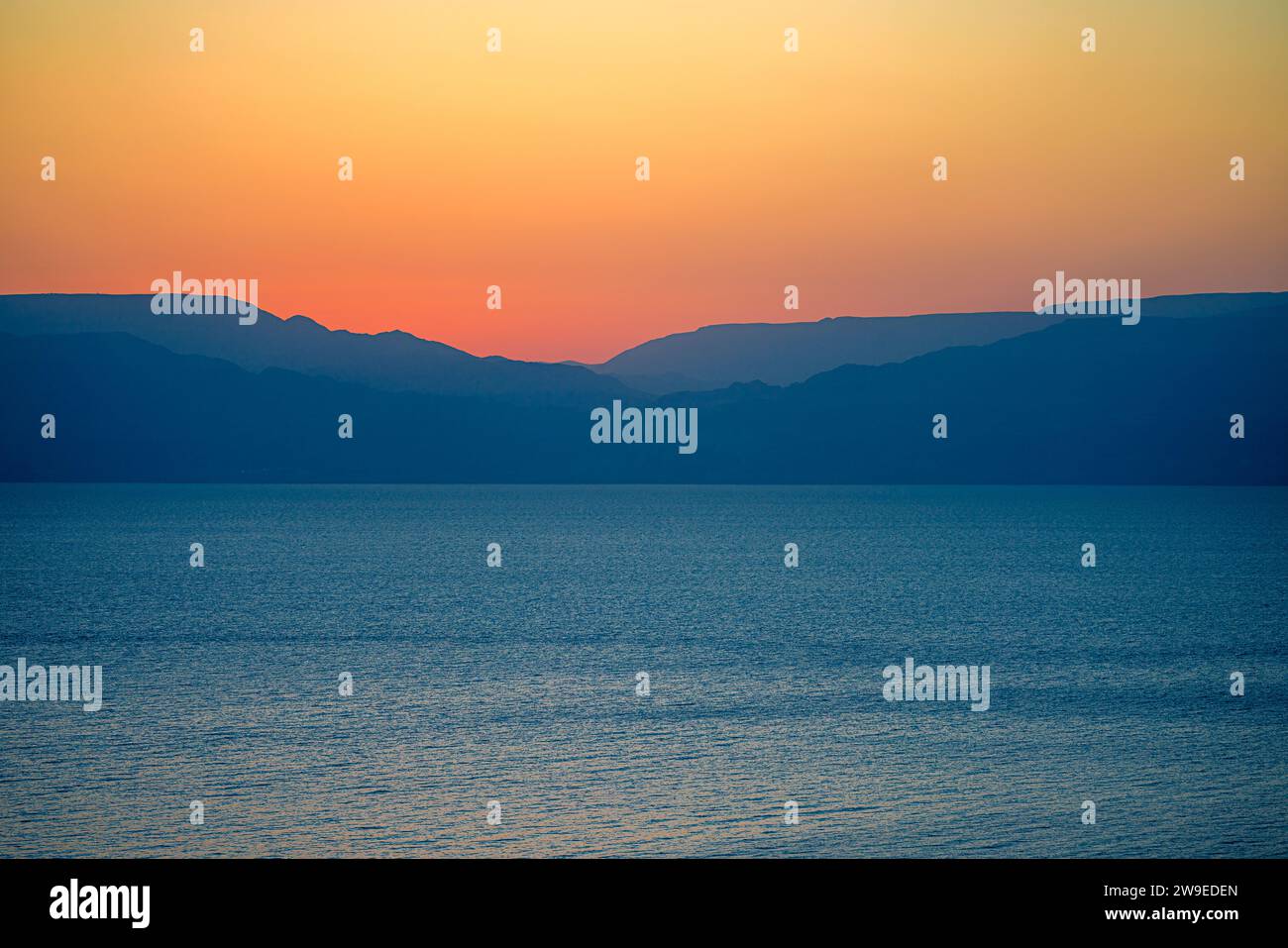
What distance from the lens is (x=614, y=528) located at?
620ft

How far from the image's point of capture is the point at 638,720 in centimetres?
4716

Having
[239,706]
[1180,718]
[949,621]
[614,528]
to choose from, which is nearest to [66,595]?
[239,706]

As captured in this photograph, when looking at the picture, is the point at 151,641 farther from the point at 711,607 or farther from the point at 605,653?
the point at 711,607

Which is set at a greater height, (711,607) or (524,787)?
(711,607)

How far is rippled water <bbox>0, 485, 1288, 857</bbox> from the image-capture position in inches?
1326

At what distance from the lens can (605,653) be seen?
6506cm

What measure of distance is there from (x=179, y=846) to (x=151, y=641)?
134ft

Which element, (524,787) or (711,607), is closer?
(524,787)

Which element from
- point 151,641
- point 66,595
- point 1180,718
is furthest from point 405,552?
point 1180,718

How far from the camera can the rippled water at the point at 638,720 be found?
111 ft

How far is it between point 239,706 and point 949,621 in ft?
149

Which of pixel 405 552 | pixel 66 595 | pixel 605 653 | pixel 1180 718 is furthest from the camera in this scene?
pixel 405 552
